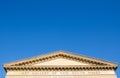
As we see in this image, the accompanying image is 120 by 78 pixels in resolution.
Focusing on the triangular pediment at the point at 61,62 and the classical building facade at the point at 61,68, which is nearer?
the classical building facade at the point at 61,68

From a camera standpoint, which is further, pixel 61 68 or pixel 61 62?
pixel 61 62

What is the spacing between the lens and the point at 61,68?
28.5 meters

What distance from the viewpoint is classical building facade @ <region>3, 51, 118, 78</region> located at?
92.5 ft

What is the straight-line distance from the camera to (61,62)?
29234 millimetres

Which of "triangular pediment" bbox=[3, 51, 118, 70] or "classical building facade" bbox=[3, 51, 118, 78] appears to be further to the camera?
"triangular pediment" bbox=[3, 51, 118, 70]

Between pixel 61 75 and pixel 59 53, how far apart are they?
317cm

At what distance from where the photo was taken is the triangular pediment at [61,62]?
28578mm

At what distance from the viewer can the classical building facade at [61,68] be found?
28188 mm

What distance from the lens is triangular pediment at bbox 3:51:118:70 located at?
2858 cm

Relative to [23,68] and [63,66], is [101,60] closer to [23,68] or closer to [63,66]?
[63,66]

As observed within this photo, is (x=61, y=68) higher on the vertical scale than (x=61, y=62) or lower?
lower

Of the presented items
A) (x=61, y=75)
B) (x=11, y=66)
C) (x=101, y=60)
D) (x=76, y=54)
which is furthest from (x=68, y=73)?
(x=11, y=66)

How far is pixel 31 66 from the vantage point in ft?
93.8

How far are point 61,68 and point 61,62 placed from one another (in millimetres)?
991
